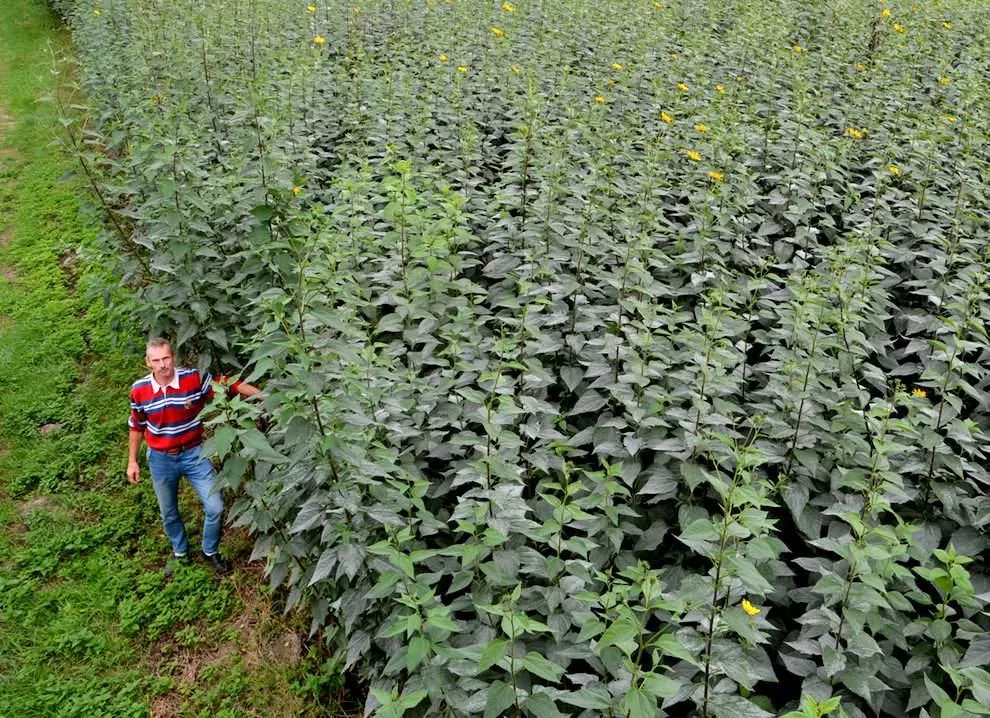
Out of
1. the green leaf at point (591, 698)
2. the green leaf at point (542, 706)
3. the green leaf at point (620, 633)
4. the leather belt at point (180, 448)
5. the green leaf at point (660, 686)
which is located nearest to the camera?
the green leaf at point (660, 686)

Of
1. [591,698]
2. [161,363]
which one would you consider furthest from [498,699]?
[161,363]

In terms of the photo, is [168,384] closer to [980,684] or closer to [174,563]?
[174,563]

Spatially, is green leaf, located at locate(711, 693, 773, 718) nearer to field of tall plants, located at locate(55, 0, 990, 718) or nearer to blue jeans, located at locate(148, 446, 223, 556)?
field of tall plants, located at locate(55, 0, 990, 718)

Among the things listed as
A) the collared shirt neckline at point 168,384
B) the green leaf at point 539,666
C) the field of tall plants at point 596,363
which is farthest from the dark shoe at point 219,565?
the green leaf at point 539,666

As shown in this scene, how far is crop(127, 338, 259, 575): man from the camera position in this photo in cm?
410

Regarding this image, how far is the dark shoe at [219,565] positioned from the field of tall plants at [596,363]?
0.43 m

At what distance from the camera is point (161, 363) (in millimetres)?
4031

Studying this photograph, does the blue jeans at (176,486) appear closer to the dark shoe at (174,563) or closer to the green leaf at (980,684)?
the dark shoe at (174,563)

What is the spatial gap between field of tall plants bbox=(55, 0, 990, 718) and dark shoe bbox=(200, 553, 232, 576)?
1.41 feet

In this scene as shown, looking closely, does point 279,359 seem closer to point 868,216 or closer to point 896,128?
point 868,216

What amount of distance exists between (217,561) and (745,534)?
124 inches

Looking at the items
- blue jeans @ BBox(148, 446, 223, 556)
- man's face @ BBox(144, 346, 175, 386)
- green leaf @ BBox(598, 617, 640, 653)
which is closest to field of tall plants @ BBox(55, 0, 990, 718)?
green leaf @ BBox(598, 617, 640, 653)

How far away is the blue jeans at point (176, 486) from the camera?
4184 mm

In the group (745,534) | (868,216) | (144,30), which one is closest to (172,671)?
(745,534)
